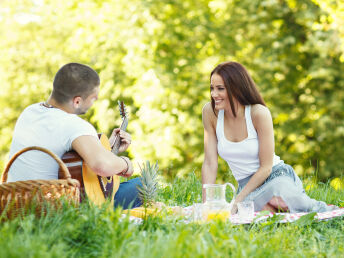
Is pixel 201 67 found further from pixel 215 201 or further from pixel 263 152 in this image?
pixel 215 201

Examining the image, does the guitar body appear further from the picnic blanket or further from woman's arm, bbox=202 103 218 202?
woman's arm, bbox=202 103 218 202

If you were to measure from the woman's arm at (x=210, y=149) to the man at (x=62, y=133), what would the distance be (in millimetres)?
1189

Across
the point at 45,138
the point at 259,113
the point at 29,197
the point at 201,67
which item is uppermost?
the point at 201,67

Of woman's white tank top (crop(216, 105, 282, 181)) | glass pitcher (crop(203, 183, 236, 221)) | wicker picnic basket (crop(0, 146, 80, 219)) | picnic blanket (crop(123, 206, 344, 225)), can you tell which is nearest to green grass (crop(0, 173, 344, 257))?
wicker picnic basket (crop(0, 146, 80, 219))

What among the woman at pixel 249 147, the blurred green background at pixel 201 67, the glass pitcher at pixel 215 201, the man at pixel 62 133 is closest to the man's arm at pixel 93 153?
the man at pixel 62 133

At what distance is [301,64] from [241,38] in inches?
57.7

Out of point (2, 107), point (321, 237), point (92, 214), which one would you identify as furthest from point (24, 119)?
point (2, 107)

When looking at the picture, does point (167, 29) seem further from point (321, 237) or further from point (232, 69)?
point (321, 237)

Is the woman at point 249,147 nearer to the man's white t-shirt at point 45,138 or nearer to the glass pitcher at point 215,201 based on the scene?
the glass pitcher at point 215,201

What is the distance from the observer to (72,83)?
2.97 meters

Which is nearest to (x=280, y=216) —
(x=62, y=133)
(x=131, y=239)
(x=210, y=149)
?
(x=210, y=149)

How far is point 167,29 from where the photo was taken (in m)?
10.0

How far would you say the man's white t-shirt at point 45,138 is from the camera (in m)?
2.82

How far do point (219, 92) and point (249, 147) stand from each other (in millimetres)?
527
